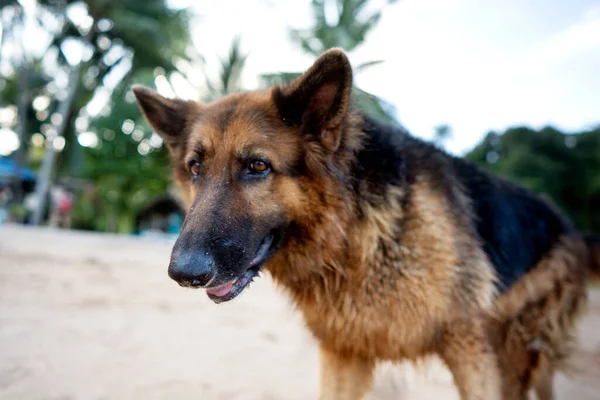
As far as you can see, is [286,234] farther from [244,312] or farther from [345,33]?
[345,33]

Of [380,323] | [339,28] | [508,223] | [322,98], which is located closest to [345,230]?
[380,323]

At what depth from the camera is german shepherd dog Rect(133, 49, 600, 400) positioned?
2242 mm

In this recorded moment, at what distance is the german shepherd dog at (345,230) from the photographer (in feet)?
7.36

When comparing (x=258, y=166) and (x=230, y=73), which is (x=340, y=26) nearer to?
(x=230, y=73)

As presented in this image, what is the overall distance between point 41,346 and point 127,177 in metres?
22.2

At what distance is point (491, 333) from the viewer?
260cm

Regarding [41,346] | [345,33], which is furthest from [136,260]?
[345,33]

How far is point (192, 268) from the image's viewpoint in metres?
1.82

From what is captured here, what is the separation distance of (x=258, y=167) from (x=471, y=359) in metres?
1.59

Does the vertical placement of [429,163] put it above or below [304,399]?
above

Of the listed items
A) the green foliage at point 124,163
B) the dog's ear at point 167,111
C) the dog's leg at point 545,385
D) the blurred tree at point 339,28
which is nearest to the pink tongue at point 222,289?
the dog's ear at point 167,111

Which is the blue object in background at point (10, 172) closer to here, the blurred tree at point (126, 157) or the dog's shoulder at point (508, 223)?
the blurred tree at point (126, 157)

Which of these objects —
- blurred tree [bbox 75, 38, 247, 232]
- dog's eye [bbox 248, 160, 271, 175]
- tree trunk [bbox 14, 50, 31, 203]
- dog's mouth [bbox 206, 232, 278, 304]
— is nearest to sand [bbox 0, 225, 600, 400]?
dog's mouth [bbox 206, 232, 278, 304]

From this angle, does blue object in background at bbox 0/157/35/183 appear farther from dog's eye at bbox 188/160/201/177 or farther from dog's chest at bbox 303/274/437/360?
dog's chest at bbox 303/274/437/360
